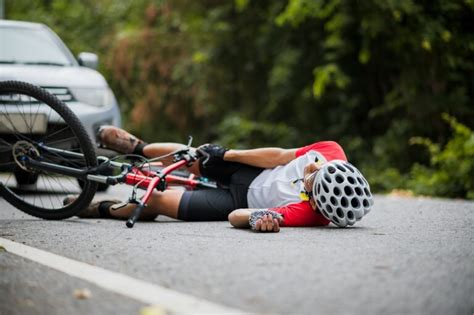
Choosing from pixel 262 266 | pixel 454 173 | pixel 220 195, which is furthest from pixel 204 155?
pixel 454 173

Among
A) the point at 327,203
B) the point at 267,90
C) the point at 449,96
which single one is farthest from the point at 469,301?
the point at 267,90

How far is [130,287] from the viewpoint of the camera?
384 centimetres

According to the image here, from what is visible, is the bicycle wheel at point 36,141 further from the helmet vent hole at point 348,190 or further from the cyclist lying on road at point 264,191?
the helmet vent hole at point 348,190

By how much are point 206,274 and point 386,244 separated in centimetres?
155

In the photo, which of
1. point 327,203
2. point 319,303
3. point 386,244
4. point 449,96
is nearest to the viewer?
point 319,303

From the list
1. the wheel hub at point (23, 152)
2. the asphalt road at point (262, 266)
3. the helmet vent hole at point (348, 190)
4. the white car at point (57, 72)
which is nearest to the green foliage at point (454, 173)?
the white car at point (57, 72)

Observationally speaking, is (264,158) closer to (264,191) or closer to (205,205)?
(264,191)

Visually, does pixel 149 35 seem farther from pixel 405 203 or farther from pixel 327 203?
pixel 327 203

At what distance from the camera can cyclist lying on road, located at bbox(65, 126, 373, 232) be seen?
5.75 meters

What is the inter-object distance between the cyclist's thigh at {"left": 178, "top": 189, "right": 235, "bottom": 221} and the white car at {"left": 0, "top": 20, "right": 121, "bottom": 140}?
2672 millimetres

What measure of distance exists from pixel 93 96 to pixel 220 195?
3184 millimetres

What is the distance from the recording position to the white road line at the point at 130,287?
3449 millimetres

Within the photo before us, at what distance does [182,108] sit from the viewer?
20.9 m

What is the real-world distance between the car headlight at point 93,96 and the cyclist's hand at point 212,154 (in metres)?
3.06
